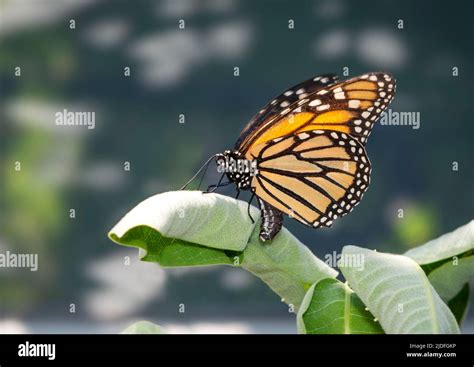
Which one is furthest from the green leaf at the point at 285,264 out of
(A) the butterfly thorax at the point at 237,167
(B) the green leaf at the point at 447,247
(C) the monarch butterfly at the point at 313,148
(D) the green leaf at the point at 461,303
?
(A) the butterfly thorax at the point at 237,167

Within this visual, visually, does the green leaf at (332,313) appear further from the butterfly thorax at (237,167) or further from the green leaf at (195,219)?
the butterfly thorax at (237,167)

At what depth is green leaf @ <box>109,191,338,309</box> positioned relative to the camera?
95cm

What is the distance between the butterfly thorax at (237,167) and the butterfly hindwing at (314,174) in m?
0.02

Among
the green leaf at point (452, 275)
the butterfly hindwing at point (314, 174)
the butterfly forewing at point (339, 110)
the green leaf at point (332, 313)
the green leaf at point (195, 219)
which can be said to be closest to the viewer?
the green leaf at point (195, 219)

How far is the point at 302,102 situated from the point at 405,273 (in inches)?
24.2

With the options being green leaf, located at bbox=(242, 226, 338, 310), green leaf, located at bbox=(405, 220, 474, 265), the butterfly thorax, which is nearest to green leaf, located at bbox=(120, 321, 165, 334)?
green leaf, located at bbox=(242, 226, 338, 310)

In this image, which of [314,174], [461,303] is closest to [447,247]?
[461,303]

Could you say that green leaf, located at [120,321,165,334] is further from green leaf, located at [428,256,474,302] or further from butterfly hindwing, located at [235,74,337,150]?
butterfly hindwing, located at [235,74,337,150]

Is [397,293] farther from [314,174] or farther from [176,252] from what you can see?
[314,174]

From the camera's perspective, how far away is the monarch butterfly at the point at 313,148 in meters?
1.58

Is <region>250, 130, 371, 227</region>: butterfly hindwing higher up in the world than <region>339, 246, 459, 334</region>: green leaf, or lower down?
higher up
